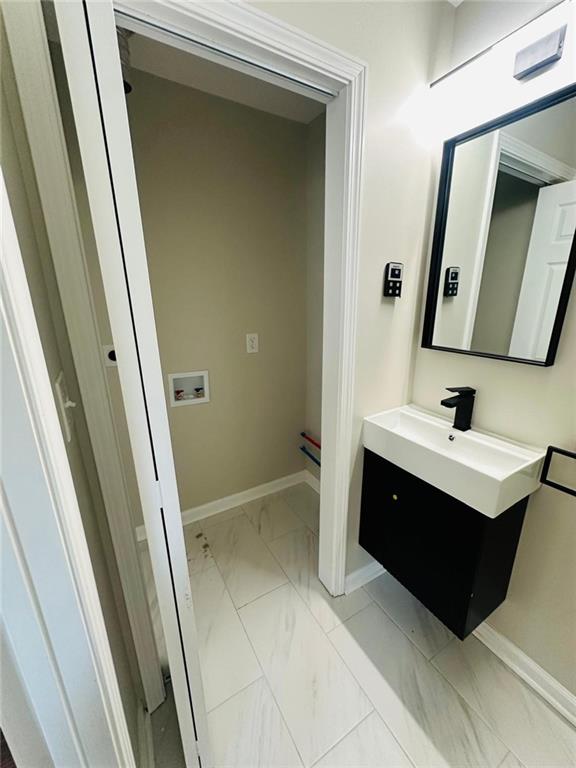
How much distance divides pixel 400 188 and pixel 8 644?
61.4 inches

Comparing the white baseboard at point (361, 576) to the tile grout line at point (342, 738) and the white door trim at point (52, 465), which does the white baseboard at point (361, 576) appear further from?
the white door trim at point (52, 465)

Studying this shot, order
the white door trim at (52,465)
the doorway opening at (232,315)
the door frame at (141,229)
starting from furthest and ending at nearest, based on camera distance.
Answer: the doorway opening at (232,315) → the door frame at (141,229) → the white door trim at (52,465)

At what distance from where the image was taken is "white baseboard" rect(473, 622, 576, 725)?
1118mm

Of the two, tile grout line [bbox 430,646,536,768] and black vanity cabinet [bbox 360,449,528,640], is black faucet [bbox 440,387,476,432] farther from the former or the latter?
tile grout line [bbox 430,646,536,768]

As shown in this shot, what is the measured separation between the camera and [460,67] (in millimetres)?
1069

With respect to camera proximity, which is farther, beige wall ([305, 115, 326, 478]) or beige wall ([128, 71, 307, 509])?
beige wall ([305, 115, 326, 478])

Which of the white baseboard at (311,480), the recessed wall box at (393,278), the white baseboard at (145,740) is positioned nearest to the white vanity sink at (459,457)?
the recessed wall box at (393,278)

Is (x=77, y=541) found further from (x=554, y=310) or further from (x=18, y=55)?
(x=554, y=310)

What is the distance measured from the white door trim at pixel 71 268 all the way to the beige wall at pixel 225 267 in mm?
999

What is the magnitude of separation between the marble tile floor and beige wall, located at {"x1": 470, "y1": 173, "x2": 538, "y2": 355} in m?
1.27

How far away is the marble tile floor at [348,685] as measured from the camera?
104 cm

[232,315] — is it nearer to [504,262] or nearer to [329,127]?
[329,127]

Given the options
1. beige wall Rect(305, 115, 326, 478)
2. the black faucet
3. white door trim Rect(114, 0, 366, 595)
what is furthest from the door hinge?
beige wall Rect(305, 115, 326, 478)

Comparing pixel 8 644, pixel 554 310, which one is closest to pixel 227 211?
pixel 554 310
